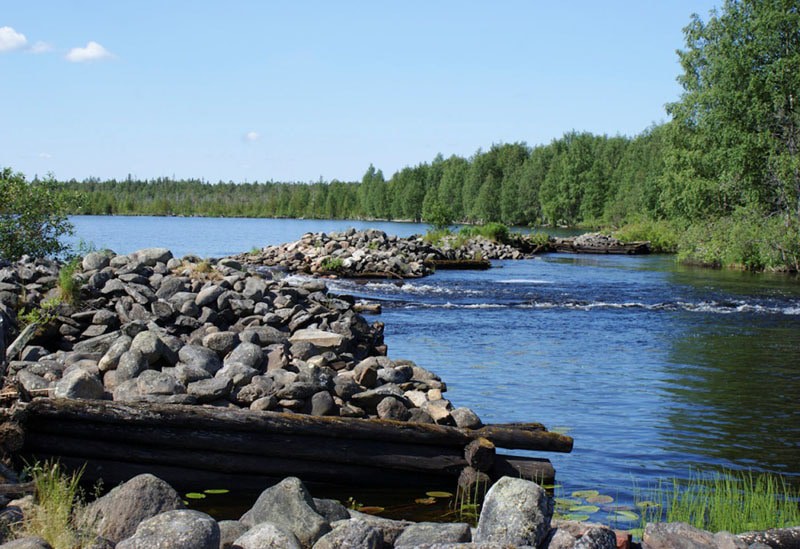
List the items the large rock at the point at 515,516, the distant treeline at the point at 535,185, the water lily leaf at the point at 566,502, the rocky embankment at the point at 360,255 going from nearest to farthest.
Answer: the large rock at the point at 515,516
the water lily leaf at the point at 566,502
the rocky embankment at the point at 360,255
the distant treeline at the point at 535,185

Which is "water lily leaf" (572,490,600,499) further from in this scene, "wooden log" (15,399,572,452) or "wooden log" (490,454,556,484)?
"wooden log" (15,399,572,452)

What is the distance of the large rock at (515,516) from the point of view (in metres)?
5.76

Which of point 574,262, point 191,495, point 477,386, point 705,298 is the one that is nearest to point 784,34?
point 705,298

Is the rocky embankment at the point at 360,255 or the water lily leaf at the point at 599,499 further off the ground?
the rocky embankment at the point at 360,255

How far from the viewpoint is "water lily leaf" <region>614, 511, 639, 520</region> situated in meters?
7.91

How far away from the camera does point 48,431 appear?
26.4ft

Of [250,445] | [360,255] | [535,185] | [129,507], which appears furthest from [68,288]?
[535,185]

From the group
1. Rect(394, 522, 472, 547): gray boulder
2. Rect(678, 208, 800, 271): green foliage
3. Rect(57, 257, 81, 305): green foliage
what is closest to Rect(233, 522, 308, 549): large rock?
Rect(394, 522, 472, 547): gray boulder

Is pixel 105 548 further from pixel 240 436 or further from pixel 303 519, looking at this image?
pixel 240 436

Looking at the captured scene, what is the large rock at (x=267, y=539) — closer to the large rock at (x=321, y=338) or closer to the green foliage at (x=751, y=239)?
the large rock at (x=321, y=338)

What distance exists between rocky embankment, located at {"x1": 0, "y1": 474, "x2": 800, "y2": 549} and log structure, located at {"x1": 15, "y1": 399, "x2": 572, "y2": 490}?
171 cm

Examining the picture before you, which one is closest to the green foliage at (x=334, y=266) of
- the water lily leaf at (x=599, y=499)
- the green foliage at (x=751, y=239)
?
the green foliage at (x=751, y=239)

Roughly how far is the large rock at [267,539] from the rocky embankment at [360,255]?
31107mm

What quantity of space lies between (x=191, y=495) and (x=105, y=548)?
9.43 ft
